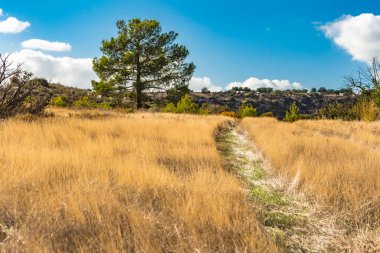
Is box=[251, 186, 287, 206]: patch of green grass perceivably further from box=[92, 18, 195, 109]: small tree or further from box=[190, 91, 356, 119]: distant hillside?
box=[190, 91, 356, 119]: distant hillside

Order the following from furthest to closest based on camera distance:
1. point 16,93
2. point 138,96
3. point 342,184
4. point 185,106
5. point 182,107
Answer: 1. point 138,96
2. point 185,106
3. point 182,107
4. point 16,93
5. point 342,184

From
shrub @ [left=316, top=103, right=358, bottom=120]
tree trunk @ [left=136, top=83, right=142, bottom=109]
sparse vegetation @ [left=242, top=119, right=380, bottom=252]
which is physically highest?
tree trunk @ [left=136, top=83, right=142, bottom=109]

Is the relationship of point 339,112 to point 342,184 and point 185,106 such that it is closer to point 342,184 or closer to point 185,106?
point 185,106

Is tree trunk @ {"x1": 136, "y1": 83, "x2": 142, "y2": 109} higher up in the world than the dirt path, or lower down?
higher up

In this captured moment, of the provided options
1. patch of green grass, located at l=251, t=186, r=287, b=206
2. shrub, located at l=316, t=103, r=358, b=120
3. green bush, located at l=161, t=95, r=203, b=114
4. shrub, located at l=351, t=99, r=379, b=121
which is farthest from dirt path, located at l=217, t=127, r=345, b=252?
green bush, located at l=161, t=95, r=203, b=114

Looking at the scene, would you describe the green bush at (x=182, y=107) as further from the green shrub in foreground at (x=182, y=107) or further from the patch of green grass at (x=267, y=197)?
the patch of green grass at (x=267, y=197)

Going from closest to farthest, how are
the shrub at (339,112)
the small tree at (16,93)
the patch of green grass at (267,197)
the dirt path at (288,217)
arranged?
1. the dirt path at (288,217)
2. the patch of green grass at (267,197)
3. the small tree at (16,93)
4. the shrub at (339,112)

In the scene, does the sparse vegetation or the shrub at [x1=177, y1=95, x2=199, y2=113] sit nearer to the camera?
the sparse vegetation

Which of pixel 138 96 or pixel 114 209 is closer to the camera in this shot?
pixel 114 209

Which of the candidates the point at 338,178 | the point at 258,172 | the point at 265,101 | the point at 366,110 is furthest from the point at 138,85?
the point at 265,101

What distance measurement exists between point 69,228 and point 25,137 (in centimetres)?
495

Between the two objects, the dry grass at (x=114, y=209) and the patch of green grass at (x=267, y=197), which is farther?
the patch of green grass at (x=267, y=197)

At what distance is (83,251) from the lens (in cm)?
239

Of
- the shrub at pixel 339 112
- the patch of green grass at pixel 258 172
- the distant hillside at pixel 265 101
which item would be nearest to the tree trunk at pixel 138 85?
the shrub at pixel 339 112
